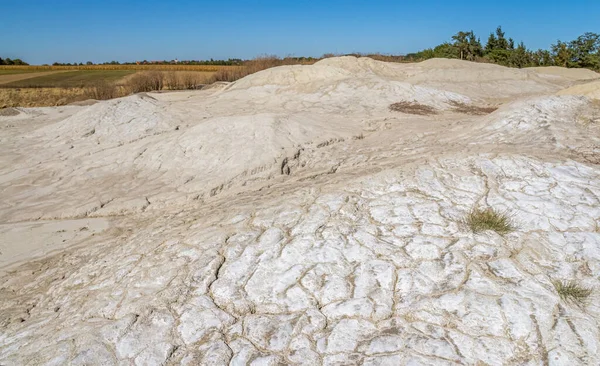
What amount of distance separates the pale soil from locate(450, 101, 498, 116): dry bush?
2.32 meters

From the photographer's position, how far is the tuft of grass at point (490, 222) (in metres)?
3.37

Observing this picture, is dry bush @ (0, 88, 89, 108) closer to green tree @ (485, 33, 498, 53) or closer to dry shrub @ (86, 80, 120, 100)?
dry shrub @ (86, 80, 120, 100)

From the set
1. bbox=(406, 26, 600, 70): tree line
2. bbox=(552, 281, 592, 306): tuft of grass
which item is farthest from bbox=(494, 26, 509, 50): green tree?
bbox=(552, 281, 592, 306): tuft of grass

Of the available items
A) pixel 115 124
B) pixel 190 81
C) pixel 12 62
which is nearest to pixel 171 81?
pixel 190 81

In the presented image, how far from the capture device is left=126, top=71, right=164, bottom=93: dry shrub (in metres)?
16.7

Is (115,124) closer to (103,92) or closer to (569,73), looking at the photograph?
(103,92)

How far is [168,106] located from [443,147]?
646 cm

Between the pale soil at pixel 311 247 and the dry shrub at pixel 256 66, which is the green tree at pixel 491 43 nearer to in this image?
the dry shrub at pixel 256 66

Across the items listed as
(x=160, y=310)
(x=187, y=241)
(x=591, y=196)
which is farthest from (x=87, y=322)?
(x=591, y=196)

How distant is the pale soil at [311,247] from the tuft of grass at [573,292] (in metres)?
0.05

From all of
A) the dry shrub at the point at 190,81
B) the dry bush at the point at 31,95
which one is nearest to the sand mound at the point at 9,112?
the dry shrub at the point at 190,81

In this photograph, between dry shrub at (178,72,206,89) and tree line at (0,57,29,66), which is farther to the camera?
tree line at (0,57,29,66)

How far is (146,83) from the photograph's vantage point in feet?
55.7

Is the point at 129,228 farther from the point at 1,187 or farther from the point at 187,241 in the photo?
the point at 1,187
